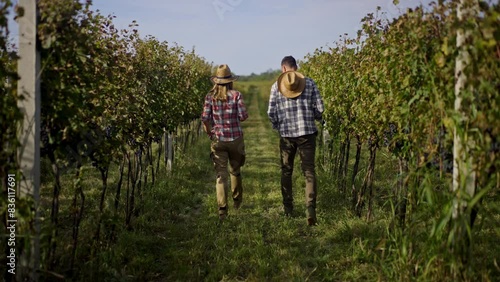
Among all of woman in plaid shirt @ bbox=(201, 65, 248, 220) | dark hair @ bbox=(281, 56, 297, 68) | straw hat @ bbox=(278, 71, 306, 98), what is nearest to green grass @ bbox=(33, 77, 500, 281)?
woman in plaid shirt @ bbox=(201, 65, 248, 220)

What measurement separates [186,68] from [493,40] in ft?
30.9

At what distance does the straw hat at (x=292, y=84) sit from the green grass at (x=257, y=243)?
5.32 feet

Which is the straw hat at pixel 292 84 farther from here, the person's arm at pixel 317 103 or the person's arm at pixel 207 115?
the person's arm at pixel 207 115

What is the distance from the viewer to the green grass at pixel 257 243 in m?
3.87

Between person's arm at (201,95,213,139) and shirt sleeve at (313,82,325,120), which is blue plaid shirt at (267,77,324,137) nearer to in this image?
shirt sleeve at (313,82,325,120)

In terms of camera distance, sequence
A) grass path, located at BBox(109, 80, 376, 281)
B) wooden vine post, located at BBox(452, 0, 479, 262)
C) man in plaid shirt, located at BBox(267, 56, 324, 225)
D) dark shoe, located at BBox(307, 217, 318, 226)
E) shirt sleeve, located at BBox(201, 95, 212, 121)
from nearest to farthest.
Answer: wooden vine post, located at BBox(452, 0, 479, 262)
grass path, located at BBox(109, 80, 376, 281)
dark shoe, located at BBox(307, 217, 318, 226)
man in plaid shirt, located at BBox(267, 56, 324, 225)
shirt sleeve, located at BBox(201, 95, 212, 121)

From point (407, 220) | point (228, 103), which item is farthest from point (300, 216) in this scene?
point (407, 220)

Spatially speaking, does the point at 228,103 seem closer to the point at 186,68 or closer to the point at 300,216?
the point at 300,216

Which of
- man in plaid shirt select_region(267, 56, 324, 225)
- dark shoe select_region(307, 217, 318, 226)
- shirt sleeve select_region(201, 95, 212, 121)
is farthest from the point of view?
shirt sleeve select_region(201, 95, 212, 121)

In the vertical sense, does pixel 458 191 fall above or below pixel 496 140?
below

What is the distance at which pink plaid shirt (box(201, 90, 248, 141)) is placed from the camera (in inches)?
240

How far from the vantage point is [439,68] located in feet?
11.1

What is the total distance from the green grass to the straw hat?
1.62 m

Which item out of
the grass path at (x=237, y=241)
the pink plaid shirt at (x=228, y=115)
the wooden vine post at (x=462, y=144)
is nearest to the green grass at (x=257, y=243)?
the grass path at (x=237, y=241)
